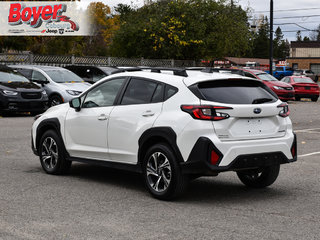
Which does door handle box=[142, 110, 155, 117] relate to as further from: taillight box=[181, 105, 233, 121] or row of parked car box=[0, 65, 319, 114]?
row of parked car box=[0, 65, 319, 114]

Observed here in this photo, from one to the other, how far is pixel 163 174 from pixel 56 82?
14768 mm

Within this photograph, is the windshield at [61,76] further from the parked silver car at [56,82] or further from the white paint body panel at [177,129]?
the white paint body panel at [177,129]

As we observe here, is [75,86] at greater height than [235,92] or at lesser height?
lesser

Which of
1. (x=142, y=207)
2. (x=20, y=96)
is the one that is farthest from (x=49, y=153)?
(x=20, y=96)

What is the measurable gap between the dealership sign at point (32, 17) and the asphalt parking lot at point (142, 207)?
35.0 m

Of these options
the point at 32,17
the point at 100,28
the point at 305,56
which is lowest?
the point at 305,56

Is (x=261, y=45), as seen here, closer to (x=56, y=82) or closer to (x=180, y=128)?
(x=56, y=82)

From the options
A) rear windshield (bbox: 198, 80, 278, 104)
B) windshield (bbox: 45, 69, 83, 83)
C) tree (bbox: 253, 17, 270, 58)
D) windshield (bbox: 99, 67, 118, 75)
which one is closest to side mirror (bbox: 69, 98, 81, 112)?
rear windshield (bbox: 198, 80, 278, 104)

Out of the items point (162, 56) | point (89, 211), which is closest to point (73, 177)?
point (89, 211)

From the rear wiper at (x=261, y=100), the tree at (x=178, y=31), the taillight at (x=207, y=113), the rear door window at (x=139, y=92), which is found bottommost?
the taillight at (x=207, y=113)

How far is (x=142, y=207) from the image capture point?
638 centimetres

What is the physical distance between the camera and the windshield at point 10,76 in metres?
19.7

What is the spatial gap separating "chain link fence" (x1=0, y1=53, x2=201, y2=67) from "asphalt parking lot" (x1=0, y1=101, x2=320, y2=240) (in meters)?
21.4

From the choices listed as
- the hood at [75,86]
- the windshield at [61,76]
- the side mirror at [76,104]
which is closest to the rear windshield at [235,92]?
the side mirror at [76,104]
